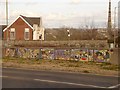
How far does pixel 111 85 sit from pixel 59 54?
744 inches

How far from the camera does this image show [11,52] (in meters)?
36.6

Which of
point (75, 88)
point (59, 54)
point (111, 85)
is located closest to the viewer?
point (75, 88)

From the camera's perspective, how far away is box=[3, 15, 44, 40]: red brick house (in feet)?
215

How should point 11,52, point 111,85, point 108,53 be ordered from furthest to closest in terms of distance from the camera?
1. point 11,52
2. point 108,53
3. point 111,85

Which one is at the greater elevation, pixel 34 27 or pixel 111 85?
pixel 34 27

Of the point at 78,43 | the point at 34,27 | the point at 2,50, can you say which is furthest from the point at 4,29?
the point at 2,50

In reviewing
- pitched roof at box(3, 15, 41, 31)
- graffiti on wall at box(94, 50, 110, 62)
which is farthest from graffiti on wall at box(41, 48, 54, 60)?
pitched roof at box(3, 15, 41, 31)

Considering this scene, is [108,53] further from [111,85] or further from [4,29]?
[4,29]

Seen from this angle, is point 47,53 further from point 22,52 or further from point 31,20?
point 31,20

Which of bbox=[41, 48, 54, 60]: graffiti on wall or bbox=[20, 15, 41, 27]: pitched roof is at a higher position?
bbox=[20, 15, 41, 27]: pitched roof

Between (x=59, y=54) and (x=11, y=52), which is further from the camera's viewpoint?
(x=11, y=52)

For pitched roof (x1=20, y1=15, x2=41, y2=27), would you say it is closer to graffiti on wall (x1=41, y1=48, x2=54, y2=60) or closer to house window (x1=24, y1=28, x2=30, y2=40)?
house window (x1=24, y1=28, x2=30, y2=40)

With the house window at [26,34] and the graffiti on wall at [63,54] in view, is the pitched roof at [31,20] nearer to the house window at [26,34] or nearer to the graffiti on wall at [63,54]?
the house window at [26,34]

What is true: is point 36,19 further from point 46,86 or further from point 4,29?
point 46,86
